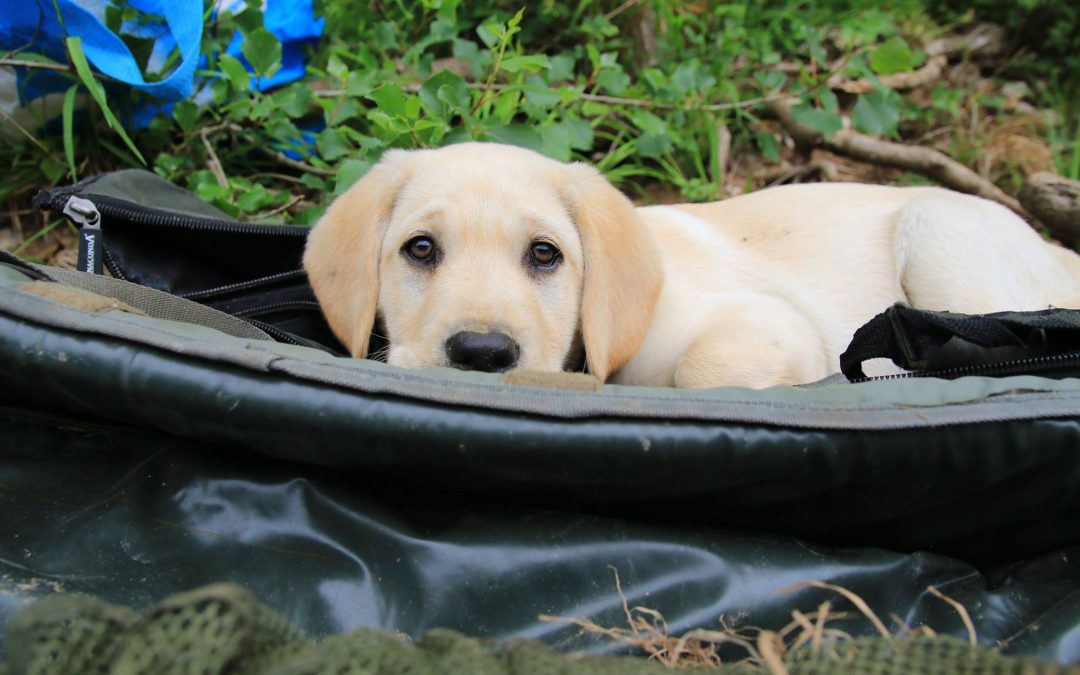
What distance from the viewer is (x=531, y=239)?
2217 mm

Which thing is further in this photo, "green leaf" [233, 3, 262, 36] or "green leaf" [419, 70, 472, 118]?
"green leaf" [233, 3, 262, 36]

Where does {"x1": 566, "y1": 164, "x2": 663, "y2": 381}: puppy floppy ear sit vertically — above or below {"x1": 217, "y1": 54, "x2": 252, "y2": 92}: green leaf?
below

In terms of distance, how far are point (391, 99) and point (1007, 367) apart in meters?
2.03

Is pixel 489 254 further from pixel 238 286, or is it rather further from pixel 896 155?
pixel 896 155

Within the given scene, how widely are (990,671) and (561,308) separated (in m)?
1.42

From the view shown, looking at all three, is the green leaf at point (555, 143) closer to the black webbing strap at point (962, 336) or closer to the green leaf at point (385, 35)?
the green leaf at point (385, 35)

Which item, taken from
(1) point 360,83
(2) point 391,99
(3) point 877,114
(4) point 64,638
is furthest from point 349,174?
(3) point 877,114

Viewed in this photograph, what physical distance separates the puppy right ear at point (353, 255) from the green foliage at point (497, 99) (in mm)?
539

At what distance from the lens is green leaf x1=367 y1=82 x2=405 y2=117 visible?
276 centimetres

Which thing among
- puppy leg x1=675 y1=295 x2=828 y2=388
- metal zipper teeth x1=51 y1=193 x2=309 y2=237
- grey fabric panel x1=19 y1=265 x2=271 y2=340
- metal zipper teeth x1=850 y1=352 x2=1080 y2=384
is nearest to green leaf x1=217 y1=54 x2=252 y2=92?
metal zipper teeth x1=51 y1=193 x2=309 y2=237

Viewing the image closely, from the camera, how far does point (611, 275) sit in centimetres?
223

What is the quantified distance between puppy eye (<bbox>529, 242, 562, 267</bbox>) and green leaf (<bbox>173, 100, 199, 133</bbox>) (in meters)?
1.77

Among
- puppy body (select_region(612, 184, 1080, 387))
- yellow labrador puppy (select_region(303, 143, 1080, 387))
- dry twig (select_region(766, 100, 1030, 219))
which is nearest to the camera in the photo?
yellow labrador puppy (select_region(303, 143, 1080, 387))

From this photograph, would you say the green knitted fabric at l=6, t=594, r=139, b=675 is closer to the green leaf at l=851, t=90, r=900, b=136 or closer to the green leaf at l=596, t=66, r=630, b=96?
the green leaf at l=596, t=66, r=630, b=96
